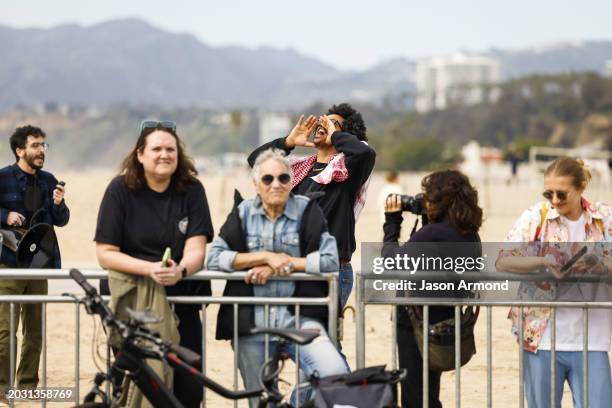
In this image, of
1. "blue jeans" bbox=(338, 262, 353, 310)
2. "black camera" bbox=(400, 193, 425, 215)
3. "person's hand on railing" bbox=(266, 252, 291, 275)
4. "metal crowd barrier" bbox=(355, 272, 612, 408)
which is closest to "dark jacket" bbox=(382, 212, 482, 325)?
"metal crowd barrier" bbox=(355, 272, 612, 408)

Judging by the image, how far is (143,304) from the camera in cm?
513

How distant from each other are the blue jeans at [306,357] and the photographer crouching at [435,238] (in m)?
0.53

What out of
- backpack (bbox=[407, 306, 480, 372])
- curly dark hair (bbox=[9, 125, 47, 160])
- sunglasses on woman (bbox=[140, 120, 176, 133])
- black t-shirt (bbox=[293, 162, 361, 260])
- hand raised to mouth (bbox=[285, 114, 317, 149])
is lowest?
backpack (bbox=[407, 306, 480, 372])

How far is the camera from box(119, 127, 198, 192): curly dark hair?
5219mm

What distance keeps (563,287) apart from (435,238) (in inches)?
26.3

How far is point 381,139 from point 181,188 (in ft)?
425

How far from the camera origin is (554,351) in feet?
17.5

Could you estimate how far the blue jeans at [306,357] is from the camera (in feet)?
16.3

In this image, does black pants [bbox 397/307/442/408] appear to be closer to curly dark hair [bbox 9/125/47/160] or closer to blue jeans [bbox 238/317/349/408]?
blue jeans [bbox 238/317/349/408]

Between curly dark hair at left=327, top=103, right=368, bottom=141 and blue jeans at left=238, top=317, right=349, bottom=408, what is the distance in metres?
1.66

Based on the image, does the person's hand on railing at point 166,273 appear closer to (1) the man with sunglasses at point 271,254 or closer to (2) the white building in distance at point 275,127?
(1) the man with sunglasses at point 271,254

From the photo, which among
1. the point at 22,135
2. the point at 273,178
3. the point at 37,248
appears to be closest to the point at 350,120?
the point at 273,178

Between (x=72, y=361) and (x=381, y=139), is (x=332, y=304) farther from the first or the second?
(x=381, y=139)

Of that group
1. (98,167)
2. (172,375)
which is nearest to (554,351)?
(172,375)
